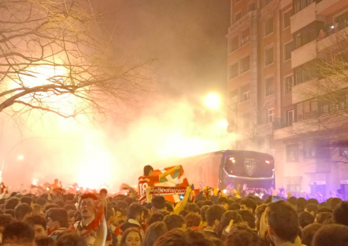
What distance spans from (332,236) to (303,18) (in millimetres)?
30334

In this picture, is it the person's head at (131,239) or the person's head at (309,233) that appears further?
the person's head at (131,239)

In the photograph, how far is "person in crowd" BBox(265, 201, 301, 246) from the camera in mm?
3682

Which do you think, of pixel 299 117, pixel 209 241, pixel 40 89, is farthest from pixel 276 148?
pixel 209 241

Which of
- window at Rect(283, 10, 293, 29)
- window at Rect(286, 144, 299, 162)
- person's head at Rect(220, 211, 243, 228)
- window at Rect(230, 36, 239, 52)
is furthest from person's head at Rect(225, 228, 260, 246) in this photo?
window at Rect(230, 36, 239, 52)

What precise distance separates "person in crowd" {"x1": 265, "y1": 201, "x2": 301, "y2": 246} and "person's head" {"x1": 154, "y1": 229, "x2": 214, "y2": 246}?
5.77 ft

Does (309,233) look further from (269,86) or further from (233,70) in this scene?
(233,70)

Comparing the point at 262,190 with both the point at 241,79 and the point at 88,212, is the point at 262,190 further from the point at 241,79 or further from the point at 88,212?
the point at 241,79

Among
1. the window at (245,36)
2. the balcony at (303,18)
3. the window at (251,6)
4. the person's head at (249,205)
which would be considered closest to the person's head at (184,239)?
the person's head at (249,205)

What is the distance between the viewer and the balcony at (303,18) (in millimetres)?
29583

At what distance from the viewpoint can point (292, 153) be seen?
32.6 meters

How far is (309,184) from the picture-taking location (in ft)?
99.7

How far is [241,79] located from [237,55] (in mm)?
2731

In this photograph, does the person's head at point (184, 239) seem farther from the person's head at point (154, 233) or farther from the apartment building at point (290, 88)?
the apartment building at point (290, 88)

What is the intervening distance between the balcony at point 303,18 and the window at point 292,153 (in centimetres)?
911
